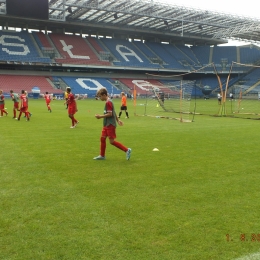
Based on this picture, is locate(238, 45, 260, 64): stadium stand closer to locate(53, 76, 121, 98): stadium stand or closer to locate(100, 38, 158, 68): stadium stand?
locate(100, 38, 158, 68): stadium stand

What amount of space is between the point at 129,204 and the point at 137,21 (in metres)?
57.2

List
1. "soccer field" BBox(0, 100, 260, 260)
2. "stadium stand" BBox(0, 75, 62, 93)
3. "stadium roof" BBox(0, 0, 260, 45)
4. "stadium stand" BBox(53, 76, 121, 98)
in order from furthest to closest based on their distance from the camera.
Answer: "stadium stand" BBox(53, 76, 121, 98) < "stadium stand" BBox(0, 75, 62, 93) < "stadium roof" BBox(0, 0, 260, 45) < "soccer field" BBox(0, 100, 260, 260)

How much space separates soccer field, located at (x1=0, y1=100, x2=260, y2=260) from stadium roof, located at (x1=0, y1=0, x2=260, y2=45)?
4360 cm

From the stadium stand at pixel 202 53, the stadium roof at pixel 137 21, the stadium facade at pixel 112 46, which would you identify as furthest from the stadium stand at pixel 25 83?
the stadium stand at pixel 202 53

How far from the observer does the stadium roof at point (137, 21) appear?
48.7 metres

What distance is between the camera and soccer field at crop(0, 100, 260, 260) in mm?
3729

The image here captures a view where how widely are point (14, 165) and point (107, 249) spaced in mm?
4513

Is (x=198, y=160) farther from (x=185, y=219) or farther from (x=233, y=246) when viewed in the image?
(x=233, y=246)

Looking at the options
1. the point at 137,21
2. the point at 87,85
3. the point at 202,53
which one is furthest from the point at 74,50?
the point at 202,53

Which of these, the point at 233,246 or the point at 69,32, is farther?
the point at 69,32

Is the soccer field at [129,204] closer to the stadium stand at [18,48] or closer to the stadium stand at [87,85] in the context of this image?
the stadium stand at [87,85]

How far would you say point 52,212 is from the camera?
15.5 feet

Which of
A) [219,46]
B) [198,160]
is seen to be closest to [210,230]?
[198,160]

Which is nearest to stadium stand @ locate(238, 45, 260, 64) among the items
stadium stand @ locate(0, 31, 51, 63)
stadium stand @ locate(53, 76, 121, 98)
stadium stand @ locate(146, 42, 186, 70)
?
stadium stand @ locate(146, 42, 186, 70)
